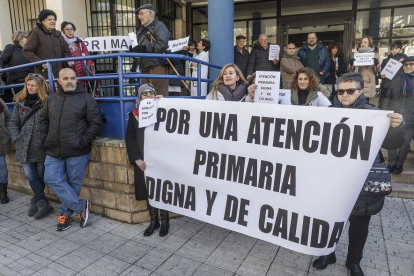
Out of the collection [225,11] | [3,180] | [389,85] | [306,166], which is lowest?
[3,180]

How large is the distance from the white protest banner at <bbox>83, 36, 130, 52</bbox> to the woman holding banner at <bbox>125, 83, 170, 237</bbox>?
109 inches

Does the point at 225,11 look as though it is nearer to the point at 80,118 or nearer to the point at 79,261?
Answer: the point at 80,118

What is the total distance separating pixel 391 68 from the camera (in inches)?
207

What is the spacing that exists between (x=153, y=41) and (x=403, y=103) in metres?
4.02

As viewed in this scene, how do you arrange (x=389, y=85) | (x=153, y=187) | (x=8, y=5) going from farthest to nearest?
(x=8, y=5), (x=389, y=85), (x=153, y=187)

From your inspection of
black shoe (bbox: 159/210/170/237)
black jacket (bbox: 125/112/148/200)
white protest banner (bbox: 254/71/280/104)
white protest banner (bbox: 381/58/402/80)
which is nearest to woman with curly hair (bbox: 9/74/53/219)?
black jacket (bbox: 125/112/148/200)

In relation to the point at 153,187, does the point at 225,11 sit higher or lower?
higher

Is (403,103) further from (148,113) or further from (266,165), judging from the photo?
(148,113)

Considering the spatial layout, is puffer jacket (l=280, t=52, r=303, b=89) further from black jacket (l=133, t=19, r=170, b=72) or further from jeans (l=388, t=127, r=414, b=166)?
black jacket (l=133, t=19, r=170, b=72)

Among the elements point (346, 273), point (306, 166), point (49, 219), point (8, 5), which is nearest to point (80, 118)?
point (49, 219)

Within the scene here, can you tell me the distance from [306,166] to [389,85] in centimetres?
361

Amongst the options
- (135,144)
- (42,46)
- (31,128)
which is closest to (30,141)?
(31,128)

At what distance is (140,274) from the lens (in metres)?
2.97

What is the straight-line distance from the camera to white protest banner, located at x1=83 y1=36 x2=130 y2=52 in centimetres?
601
